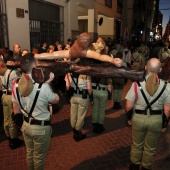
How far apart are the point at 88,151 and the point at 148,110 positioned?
1806 millimetres

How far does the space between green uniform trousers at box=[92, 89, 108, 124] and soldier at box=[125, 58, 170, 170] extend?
1539 millimetres

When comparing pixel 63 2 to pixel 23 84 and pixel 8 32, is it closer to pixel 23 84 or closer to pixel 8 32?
pixel 8 32

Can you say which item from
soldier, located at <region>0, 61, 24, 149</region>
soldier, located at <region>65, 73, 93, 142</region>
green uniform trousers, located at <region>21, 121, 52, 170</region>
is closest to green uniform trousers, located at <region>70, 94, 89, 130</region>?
soldier, located at <region>65, 73, 93, 142</region>

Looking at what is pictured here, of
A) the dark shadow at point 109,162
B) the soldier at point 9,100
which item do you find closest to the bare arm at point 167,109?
the dark shadow at point 109,162

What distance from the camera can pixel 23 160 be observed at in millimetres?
4082

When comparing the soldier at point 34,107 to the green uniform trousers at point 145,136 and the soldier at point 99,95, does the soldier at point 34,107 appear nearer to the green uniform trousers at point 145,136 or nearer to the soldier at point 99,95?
the green uniform trousers at point 145,136

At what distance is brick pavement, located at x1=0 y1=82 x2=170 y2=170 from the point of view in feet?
13.0

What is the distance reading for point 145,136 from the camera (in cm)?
348

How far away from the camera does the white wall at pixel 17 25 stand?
825 centimetres

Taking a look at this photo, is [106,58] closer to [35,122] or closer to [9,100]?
[35,122]

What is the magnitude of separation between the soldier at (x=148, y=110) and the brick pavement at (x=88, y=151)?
68cm

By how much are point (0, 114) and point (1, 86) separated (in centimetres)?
140

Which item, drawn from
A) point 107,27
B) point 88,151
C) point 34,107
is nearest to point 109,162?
point 88,151

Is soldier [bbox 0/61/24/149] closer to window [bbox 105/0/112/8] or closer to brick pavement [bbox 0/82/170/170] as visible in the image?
brick pavement [bbox 0/82/170/170]
